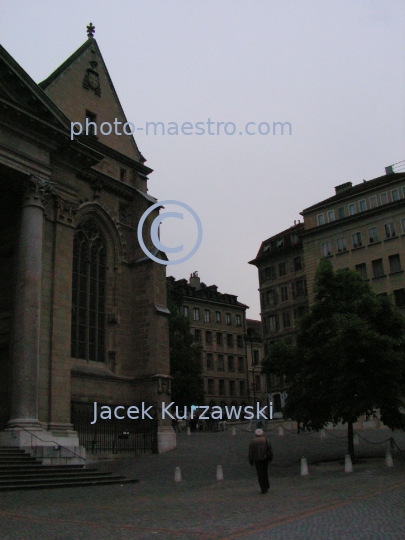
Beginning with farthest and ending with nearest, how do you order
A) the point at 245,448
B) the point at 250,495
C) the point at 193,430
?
the point at 193,430, the point at 245,448, the point at 250,495

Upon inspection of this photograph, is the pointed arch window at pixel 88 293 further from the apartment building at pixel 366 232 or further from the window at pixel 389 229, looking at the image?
the window at pixel 389 229

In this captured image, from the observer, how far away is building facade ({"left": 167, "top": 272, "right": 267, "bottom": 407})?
78.6 metres

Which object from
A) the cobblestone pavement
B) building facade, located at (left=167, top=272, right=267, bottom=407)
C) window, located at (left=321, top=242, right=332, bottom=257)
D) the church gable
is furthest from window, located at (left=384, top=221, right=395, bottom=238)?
the cobblestone pavement

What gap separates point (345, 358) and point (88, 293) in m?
14.1

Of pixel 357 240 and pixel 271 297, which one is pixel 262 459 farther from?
pixel 271 297

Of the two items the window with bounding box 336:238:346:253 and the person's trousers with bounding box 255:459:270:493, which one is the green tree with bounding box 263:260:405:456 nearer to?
the person's trousers with bounding box 255:459:270:493

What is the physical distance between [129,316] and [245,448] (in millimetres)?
Answer: 9124

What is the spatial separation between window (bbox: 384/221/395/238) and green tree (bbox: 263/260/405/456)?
30021 millimetres

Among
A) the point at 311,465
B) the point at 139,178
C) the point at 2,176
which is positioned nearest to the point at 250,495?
the point at 311,465

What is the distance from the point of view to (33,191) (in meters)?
24.3

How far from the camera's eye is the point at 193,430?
4731 cm

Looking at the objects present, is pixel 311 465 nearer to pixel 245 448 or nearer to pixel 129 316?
pixel 245 448

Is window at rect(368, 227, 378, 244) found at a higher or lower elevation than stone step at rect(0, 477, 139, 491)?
higher

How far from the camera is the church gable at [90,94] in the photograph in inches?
1262
